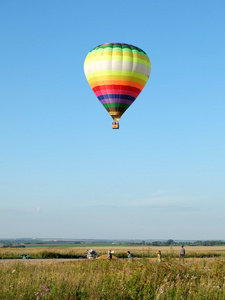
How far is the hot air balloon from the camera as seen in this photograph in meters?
42.6

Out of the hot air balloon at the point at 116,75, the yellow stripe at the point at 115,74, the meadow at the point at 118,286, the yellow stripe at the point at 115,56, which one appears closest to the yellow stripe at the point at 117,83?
the hot air balloon at the point at 116,75

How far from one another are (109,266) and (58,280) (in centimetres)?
540

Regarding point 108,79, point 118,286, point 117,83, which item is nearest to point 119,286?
point 118,286

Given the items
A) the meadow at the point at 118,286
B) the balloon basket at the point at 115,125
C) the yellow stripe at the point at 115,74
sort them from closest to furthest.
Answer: the meadow at the point at 118,286
the yellow stripe at the point at 115,74
the balloon basket at the point at 115,125

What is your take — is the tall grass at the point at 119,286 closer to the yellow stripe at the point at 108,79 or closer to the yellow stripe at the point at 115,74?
the yellow stripe at the point at 108,79

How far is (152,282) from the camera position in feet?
53.7

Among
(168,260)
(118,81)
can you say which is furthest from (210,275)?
(118,81)

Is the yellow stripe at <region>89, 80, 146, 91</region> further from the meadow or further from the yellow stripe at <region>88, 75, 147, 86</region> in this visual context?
the meadow

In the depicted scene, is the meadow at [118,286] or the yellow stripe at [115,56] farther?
Result: the yellow stripe at [115,56]

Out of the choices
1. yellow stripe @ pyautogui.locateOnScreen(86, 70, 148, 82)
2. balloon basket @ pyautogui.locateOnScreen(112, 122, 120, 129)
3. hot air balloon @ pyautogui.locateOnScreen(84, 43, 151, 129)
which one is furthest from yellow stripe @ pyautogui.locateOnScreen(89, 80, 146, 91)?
balloon basket @ pyautogui.locateOnScreen(112, 122, 120, 129)

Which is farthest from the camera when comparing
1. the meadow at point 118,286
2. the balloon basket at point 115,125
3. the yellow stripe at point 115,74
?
the balloon basket at point 115,125

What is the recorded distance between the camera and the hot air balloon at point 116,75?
4259 cm

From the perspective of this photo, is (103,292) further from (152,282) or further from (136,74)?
(136,74)

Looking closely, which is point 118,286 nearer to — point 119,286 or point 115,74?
point 119,286
